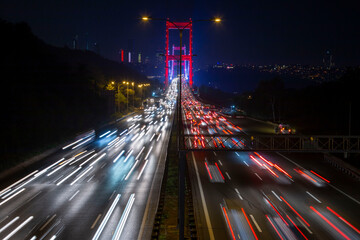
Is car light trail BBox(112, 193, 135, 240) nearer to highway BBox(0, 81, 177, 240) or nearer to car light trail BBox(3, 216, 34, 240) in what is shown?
highway BBox(0, 81, 177, 240)


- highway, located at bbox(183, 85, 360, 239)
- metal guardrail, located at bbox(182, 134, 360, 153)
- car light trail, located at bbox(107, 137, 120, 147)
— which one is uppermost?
metal guardrail, located at bbox(182, 134, 360, 153)

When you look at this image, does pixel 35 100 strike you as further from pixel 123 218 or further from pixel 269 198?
pixel 269 198

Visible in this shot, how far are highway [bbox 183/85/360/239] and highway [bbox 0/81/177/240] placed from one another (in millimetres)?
2653

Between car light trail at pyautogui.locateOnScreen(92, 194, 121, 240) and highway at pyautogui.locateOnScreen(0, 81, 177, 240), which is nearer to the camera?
car light trail at pyautogui.locateOnScreen(92, 194, 121, 240)

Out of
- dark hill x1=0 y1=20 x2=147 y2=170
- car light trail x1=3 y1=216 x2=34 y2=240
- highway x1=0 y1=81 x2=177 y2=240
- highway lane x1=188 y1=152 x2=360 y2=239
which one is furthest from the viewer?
dark hill x1=0 y1=20 x2=147 y2=170

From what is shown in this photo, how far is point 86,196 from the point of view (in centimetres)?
1803

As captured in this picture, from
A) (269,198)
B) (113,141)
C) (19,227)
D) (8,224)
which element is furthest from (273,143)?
(113,141)

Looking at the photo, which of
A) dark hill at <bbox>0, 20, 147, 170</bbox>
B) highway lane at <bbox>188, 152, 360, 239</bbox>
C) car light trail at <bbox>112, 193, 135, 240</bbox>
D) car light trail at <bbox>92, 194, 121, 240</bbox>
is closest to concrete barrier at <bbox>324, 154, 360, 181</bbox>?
highway lane at <bbox>188, 152, 360, 239</bbox>

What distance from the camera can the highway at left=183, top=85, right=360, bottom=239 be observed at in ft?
45.0

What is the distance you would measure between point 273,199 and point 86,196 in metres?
9.36

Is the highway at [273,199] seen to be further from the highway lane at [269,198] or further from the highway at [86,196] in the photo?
the highway at [86,196]

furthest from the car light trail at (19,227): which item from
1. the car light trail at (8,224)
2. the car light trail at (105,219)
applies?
the car light trail at (105,219)

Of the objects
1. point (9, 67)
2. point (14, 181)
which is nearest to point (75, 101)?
point (9, 67)

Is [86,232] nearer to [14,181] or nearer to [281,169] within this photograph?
[14,181]
